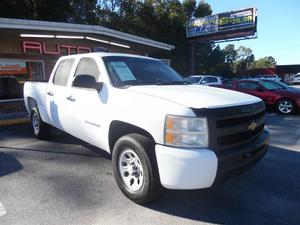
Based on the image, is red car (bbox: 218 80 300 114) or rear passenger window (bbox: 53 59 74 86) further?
red car (bbox: 218 80 300 114)

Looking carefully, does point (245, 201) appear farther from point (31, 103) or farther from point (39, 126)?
point (31, 103)

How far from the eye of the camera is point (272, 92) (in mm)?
10945

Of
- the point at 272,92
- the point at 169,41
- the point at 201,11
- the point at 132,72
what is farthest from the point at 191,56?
the point at 132,72

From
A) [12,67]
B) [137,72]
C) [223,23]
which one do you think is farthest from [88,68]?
[223,23]

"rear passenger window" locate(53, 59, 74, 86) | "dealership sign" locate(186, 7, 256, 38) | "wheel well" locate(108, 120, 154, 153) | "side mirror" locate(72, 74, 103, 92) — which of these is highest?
"dealership sign" locate(186, 7, 256, 38)

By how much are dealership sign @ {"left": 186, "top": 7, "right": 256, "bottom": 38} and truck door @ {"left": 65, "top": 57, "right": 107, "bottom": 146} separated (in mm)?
23645

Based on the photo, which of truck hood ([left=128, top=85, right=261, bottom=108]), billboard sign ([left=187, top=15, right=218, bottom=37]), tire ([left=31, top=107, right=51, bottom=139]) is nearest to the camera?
truck hood ([left=128, top=85, right=261, bottom=108])

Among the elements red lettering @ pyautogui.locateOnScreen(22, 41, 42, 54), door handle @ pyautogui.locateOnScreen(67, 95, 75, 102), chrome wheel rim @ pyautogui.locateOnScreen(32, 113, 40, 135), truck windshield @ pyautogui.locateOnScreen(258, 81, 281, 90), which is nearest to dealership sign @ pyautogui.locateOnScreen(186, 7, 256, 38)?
truck windshield @ pyautogui.locateOnScreen(258, 81, 281, 90)

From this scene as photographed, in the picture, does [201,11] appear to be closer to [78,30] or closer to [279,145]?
[78,30]

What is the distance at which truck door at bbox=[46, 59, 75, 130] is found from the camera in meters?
4.85

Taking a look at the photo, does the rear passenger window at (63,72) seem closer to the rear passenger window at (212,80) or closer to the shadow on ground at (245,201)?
the shadow on ground at (245,201)

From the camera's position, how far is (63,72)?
5.18m

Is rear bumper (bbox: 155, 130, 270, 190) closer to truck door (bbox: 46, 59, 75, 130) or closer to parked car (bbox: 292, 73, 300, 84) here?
truck door (bbox: 46, 59, 75, 130)

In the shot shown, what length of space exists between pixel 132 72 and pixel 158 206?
2010 millimetres
